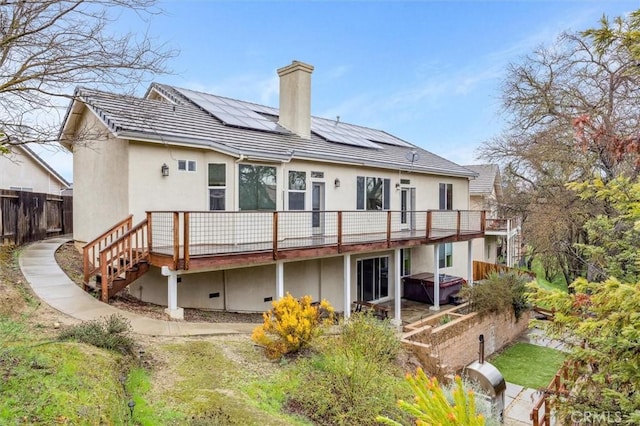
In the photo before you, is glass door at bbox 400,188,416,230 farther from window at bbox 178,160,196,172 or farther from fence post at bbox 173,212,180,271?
fence post at bbox 173,212,180,271

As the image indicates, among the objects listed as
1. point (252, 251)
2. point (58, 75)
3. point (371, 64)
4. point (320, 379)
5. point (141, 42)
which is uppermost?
point (371, 64)

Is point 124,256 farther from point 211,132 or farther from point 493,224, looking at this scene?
point 493,224

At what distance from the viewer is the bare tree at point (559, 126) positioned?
1507 centimetres

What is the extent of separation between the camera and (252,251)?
961cm

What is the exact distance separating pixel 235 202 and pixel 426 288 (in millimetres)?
9129

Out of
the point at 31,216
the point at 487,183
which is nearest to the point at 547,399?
the point at 31,216

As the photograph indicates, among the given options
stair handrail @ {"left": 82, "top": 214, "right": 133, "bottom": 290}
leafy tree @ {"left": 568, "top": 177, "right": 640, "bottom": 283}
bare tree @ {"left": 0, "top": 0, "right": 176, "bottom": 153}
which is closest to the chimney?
stair handrail @ {"left": 82, "top": 214, "right": 133, "bottom": 290}

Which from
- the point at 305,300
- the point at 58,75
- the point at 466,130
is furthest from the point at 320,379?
the point at 466,130

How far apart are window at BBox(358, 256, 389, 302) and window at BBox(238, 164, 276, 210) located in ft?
17.5

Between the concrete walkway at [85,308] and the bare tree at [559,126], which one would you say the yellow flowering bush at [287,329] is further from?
the bare tree at [559,126]

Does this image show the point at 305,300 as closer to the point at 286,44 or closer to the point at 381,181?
the point at 381,181

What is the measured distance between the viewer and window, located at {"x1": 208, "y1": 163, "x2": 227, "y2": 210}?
1082 centimetres

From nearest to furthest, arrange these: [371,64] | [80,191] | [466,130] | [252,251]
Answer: [252,251] → [80,191] → [371,64] → [466,130]

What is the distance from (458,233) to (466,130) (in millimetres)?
16095
